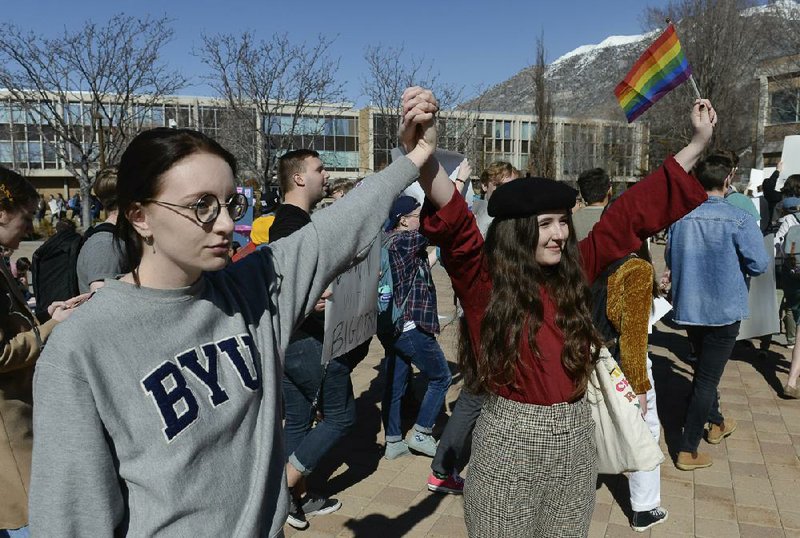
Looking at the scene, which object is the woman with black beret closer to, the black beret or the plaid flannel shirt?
the black beret

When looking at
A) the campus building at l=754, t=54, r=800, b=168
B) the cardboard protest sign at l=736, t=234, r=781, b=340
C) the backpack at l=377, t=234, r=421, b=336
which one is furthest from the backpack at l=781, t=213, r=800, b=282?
the campus building at l=754, t=54, r=800, b=168

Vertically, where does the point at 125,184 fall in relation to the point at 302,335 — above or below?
above

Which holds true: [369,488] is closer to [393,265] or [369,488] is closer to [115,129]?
[393,265]

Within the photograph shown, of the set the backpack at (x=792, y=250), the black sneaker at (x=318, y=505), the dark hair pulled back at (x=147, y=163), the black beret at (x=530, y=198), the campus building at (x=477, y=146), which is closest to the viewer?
the dark hair pulled back at (x=147, y=163)

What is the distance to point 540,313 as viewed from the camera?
7.20 feet

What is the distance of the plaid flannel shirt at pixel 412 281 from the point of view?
4.41 m

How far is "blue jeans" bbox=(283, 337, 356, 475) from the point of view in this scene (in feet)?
11.3

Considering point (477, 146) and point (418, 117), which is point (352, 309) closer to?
point (418, 117)

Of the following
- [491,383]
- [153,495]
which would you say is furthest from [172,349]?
[491,383]

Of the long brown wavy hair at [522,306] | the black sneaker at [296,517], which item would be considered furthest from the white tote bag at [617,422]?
the black sneaker at [296,517]

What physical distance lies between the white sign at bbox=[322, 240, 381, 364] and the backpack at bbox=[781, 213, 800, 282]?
4.31 metres

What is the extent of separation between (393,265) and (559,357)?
7.79 feet

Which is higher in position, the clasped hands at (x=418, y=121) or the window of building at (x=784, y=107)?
the window of building at (x=784, y=107)

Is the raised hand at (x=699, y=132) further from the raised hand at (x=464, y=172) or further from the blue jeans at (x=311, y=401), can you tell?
the blue jeans at (x=311, y=401)
